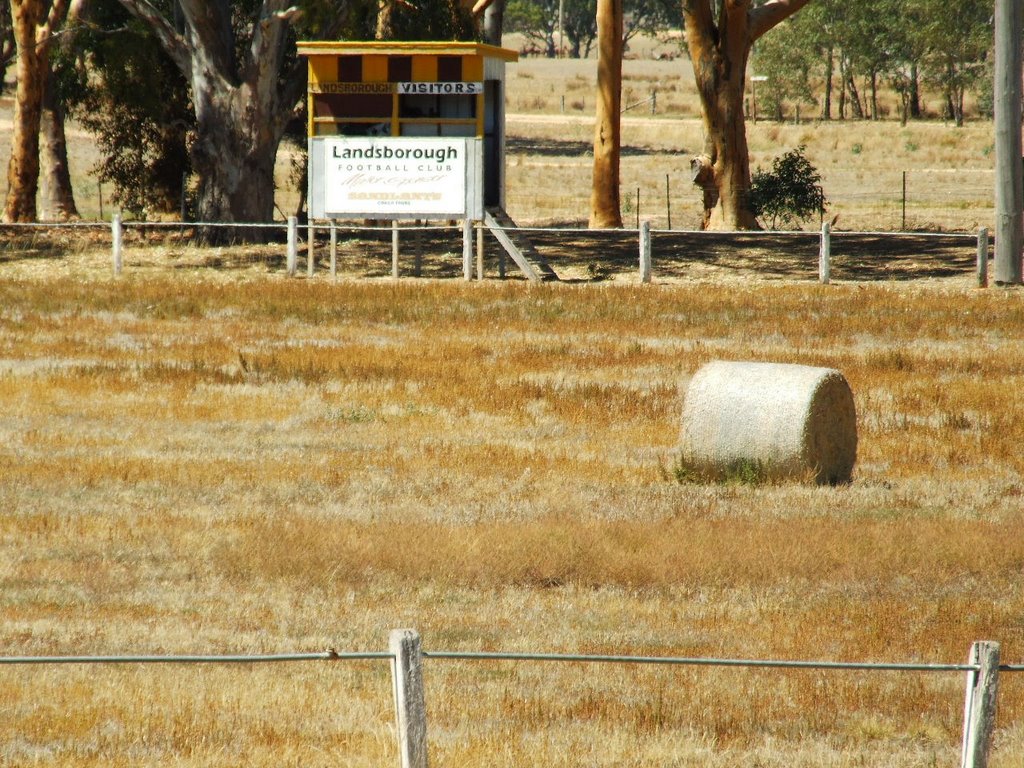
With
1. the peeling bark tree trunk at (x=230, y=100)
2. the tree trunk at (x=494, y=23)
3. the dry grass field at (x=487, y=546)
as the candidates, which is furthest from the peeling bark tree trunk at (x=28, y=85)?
the dry grass field at (x=487, y=546)

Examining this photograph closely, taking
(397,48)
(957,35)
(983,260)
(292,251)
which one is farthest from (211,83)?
(957,35)

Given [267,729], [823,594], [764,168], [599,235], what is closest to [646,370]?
[823,594]

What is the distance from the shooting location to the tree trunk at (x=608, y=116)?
35.8 meters

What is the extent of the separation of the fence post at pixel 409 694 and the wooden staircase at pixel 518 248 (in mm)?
22933

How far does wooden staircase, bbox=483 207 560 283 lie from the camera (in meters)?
28.8

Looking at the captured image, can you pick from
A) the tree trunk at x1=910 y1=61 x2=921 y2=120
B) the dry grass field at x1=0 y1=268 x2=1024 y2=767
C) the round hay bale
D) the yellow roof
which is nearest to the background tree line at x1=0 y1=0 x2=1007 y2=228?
the yellow roof

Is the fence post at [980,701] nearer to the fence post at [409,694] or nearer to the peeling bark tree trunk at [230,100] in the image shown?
the fence post at [409,694]

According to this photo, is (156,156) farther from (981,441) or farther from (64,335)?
(981,441)

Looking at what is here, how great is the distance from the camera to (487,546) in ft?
34.5

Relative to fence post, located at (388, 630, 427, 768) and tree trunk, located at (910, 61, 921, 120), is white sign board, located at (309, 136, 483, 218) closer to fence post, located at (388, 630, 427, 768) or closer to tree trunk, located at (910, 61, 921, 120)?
fence post, located at (388, 630, 427, 768)

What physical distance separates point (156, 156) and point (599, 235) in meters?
10.2

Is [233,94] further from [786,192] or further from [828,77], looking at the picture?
[828,77]

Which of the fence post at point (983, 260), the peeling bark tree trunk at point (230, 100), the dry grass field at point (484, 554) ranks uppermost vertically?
the peeling bark tree trunk at point (230, 100)

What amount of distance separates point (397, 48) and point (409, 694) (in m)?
24.2
